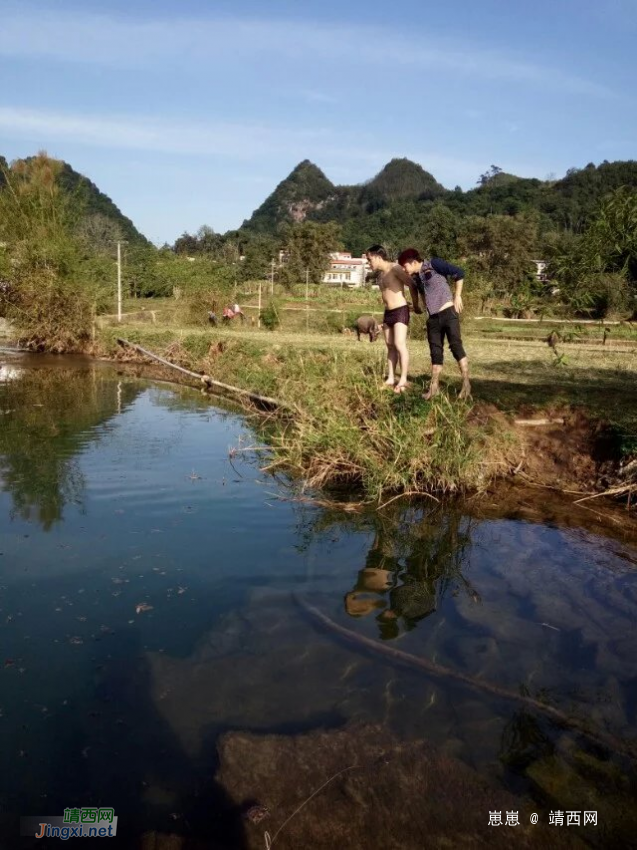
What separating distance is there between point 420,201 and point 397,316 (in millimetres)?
150790

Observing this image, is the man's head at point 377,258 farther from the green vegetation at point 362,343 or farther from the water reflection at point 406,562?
the water reflection at point 406,562

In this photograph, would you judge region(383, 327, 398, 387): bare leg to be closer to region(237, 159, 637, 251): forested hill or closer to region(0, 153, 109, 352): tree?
region(237, 159, 637, 251): forested hill

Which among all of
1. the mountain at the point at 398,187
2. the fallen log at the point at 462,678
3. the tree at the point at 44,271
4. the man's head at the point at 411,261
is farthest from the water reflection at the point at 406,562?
the mountain at the point at 398,187

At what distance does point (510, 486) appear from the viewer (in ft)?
26.1

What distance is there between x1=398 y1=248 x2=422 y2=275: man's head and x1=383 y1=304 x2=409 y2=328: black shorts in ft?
1.40

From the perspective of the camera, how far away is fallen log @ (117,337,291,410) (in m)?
10.9

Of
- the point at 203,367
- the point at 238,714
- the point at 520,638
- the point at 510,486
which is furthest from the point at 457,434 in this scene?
the point at 203,367

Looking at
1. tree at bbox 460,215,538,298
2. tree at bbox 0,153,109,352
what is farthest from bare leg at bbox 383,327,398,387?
tree at bbox 460,215,538,298

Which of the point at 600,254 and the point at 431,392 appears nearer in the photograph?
the point at 431,392

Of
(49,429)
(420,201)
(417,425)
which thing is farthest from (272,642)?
(420,201)

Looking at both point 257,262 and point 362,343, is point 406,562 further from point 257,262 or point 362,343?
point 257,262

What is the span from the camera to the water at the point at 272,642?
138 inches

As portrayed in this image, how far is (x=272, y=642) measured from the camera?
4691mm

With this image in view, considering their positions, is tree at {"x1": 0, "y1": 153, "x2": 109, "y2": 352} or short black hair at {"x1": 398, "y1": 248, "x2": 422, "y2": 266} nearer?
short black hair at {"x1": 398, "y1": 248, "x2": 422, "y2": 266}
